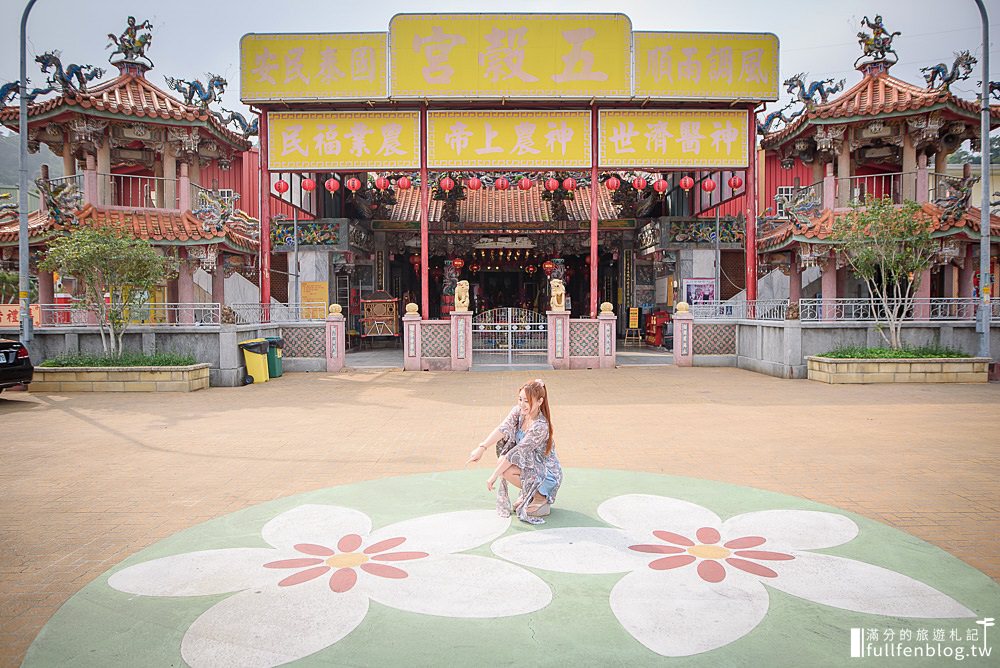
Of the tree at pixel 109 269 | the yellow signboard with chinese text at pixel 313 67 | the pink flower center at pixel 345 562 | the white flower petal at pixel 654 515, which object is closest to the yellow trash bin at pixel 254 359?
the tree at pixel 109 269

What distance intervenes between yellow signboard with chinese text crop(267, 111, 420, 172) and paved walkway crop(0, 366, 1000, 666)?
6710mm

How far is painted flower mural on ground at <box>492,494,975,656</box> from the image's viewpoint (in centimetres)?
313

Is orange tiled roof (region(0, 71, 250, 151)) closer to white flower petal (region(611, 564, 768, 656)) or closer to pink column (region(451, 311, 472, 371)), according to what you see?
pink column (region(451, 311, 472, 371))

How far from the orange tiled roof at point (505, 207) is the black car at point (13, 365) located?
1456cm

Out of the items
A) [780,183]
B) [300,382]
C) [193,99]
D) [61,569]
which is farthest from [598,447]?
[780,183]

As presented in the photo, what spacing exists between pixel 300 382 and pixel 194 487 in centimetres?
832

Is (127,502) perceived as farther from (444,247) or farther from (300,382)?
(444,247)

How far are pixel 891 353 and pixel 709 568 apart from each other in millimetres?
11565

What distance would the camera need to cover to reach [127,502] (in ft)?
16.7

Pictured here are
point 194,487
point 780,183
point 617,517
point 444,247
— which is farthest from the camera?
point 444,247

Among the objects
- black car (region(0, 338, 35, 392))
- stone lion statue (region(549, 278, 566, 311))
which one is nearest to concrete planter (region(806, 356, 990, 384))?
stone lion statue (region(549, 278, 566, 311))

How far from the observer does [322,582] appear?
11.7 ft

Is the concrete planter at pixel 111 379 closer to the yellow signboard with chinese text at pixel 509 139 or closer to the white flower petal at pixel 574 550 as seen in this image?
the yellow signboard with chinese text at pixel 509 139

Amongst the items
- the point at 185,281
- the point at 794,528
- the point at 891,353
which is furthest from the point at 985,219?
the point at 185,281
